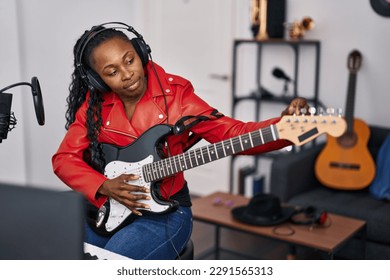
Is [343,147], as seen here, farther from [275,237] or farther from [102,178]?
[102,178]

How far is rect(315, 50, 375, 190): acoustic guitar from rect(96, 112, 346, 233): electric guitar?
1920 millimetres

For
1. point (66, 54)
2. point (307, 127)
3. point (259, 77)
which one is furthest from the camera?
point (259, 77)

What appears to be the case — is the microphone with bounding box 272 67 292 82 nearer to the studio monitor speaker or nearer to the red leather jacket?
the studio monitor speaker

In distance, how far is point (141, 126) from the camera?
1383mm

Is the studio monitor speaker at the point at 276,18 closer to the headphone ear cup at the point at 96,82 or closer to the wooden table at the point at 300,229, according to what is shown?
the wooden table at the point at 300,229

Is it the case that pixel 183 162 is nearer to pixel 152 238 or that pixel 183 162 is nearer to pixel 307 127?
pixel 152 238

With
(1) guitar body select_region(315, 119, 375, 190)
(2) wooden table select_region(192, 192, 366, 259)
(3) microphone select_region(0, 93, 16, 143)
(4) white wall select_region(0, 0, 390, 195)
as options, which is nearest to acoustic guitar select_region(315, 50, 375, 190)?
(1) guitar body select_region(315, 119, 375, 190)

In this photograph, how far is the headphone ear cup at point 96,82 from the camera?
52.5 inches

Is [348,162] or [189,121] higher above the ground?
[189,121]

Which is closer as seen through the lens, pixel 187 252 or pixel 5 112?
pixel 5 112

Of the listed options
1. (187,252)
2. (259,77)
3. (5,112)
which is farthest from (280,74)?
(5,112)

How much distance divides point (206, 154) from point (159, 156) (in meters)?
0.13
